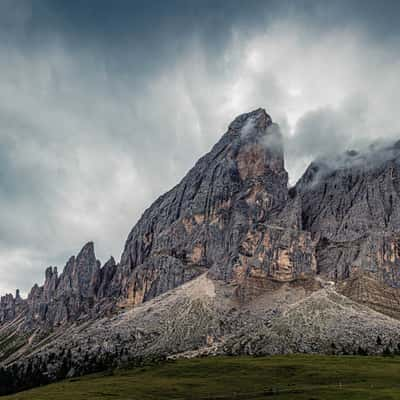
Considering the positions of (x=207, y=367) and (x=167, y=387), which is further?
(x=207, y=367)

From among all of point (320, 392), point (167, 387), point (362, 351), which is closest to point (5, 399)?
point (167, 387)

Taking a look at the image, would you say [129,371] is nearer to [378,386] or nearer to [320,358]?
[320,358]

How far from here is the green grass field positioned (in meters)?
108

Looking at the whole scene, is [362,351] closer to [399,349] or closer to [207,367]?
[399,349]

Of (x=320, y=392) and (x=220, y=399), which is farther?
(x=220, y=399)

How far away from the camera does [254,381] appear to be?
136 m

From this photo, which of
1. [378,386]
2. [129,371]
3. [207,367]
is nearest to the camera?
[378,386]

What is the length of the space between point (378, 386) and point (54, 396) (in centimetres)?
7573

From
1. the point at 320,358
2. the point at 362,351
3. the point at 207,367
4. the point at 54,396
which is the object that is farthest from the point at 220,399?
the point at 362,351

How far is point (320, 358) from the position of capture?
173125 millimetres

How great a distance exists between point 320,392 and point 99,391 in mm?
57615

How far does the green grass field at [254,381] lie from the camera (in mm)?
108125

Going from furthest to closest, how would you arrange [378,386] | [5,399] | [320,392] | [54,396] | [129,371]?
[129,371]
[5,399]
[54,396]
[378,386]
[320,392]

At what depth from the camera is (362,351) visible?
7726 inches
